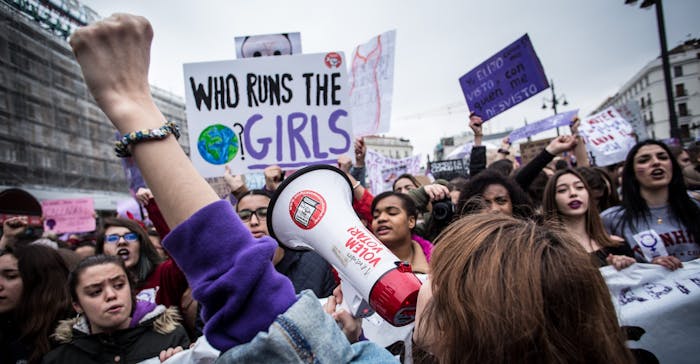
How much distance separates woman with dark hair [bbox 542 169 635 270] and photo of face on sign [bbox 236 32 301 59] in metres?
2.28

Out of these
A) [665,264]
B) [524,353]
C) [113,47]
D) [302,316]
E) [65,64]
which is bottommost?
[665,264]

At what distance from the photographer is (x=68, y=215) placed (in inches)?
338

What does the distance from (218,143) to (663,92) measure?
7534 centimetres

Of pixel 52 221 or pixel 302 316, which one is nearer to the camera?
pixel 302 316

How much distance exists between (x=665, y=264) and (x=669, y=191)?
0.89 metres

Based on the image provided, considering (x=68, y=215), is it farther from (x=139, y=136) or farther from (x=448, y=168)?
(x=139, y=136)

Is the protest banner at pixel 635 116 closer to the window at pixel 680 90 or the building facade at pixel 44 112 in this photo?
the building facade at pixel 44 112

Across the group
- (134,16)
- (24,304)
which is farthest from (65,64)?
(134,16)

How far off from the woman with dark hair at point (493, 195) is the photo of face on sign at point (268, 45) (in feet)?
5.71

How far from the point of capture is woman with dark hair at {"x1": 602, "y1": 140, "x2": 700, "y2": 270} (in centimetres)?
271

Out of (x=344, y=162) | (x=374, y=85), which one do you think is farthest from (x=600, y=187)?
(x=344, y=162)

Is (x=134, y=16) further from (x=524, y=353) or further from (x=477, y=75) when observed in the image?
(x=477, y=75)

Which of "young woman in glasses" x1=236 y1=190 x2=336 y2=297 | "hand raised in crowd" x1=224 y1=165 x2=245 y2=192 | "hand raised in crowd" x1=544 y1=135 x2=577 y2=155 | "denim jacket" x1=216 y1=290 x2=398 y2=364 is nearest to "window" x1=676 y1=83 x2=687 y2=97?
"hand raised in crowd" x1=544 y1=135 x2=577 y2=155

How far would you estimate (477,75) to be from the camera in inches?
191
